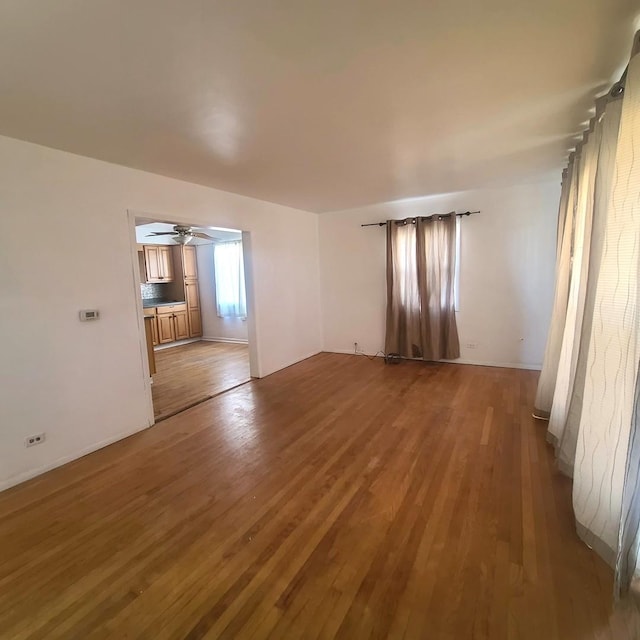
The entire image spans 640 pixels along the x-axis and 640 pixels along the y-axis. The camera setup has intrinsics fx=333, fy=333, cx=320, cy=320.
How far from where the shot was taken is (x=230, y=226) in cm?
415

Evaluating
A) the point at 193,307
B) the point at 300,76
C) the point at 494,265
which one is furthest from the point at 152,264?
the point at 494,265

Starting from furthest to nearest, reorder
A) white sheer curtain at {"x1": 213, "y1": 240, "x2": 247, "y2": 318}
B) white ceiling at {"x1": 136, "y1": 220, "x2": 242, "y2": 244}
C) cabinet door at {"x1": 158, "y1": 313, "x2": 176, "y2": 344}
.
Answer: white sheer curtain at {"x1": 213, "y1": 240, "x2": 247, "y2": 318}, cabinet door at {"x1": 158, "y1": 313, "x2": 176, "y2": 344}, white ceiling at {"x1": 136, "y1": 220, "x2": 242, "y2": 244}

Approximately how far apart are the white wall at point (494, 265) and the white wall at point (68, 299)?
2926 mm

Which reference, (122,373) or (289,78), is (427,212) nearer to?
(289,78)

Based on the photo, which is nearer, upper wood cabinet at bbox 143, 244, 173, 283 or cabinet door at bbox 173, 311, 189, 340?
upper wood cabinet at bbox 143, 244, 173, 283

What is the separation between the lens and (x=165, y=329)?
6.98 metres

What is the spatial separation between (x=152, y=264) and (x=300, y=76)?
6182 mm

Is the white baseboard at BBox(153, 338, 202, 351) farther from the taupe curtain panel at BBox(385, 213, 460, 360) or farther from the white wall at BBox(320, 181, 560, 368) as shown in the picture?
the taupe curtain panel at BBox(385, 213, 460, 360)

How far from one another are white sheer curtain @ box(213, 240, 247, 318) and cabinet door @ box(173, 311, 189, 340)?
2.57 ft

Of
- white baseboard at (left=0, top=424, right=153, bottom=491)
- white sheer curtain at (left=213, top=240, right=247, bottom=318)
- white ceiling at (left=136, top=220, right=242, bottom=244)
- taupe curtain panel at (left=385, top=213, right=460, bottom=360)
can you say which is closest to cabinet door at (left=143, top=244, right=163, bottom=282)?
white ceiling at (left=136, top=220, right=242, bottom=244)

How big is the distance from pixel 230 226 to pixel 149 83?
243cm

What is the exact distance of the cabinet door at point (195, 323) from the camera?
7.57 metres

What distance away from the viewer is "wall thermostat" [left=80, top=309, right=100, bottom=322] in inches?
110

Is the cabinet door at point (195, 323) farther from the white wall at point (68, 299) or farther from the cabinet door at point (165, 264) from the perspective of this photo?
the white wall at point (68, 299)
